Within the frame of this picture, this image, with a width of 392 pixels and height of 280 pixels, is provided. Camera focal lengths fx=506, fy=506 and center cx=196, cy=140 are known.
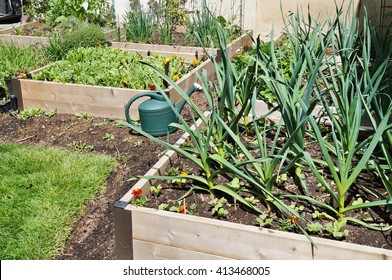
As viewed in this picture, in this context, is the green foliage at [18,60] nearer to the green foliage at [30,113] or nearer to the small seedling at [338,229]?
the green foliage at [30,113]

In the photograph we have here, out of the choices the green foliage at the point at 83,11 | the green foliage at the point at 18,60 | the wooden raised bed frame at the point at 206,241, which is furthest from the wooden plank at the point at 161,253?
the green foliage at the point at 83,11

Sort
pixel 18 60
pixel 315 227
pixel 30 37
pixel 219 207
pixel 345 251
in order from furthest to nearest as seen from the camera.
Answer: pixel 30 37 < pixel 18 60 < pixel 219 207 < pixel 315 227 < pixel 345 251

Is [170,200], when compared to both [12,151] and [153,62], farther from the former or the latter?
[153,62]

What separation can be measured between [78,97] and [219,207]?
2306mm

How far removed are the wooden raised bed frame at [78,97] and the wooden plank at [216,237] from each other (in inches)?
76.8

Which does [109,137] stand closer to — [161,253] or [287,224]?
[161,253]

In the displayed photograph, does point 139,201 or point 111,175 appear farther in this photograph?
point 111,175

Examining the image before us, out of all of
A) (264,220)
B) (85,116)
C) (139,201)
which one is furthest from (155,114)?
(264,220)

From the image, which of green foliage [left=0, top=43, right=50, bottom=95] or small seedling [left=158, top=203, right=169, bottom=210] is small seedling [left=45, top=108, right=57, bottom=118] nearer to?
green foliage [left=0, top=43, right=50, bottom=95]

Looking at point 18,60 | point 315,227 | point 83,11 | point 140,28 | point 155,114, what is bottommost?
point 315,227

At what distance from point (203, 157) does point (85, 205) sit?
0.94m

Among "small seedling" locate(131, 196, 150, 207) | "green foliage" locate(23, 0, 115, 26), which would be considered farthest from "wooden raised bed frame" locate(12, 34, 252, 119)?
"green foliage" locate(23, 0, 115, 26)

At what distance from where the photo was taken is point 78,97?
4383 mm

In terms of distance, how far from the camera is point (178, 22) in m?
6.91
